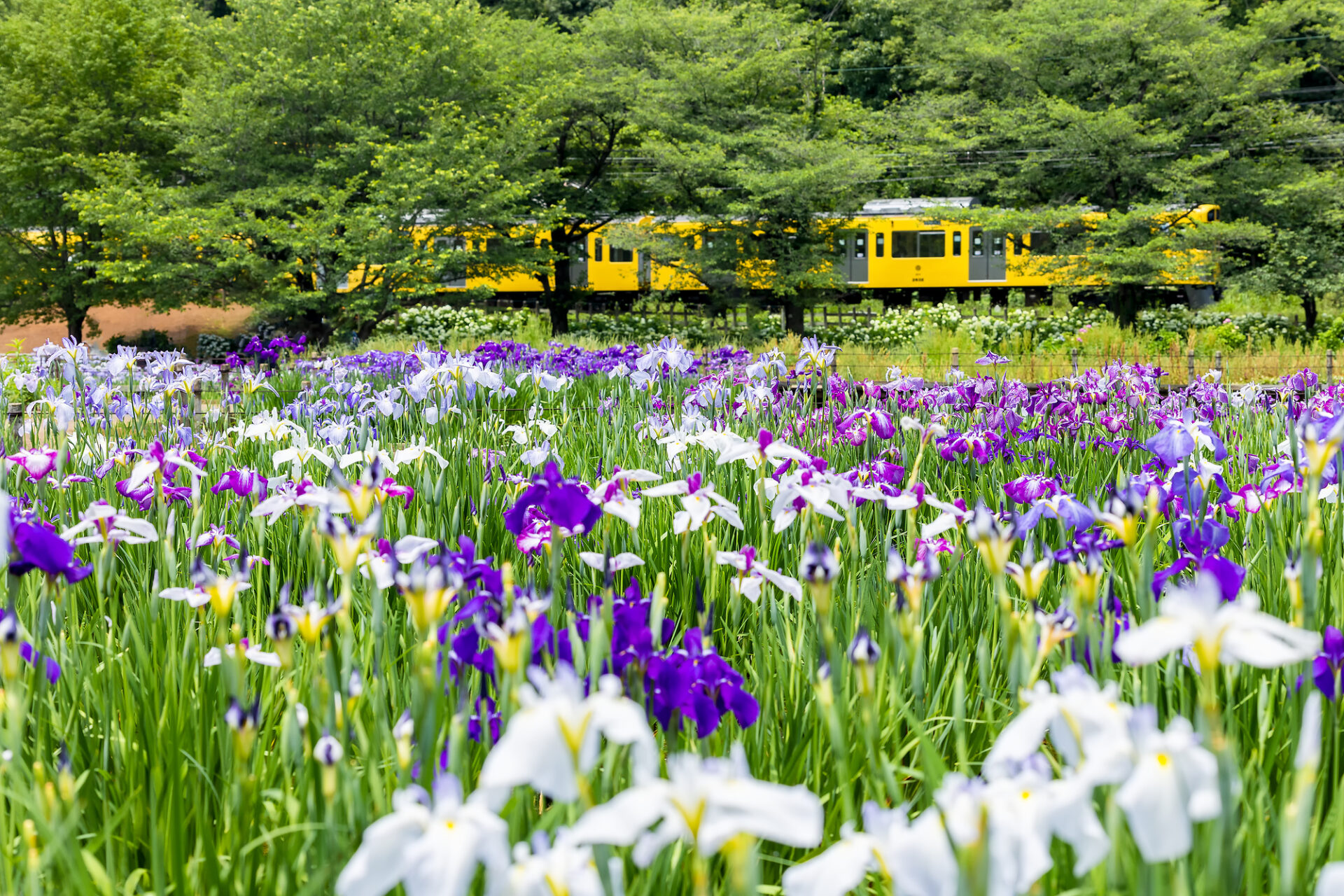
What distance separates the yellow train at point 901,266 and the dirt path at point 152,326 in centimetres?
653

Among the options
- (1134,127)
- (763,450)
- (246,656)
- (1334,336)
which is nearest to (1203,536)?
(763,450)

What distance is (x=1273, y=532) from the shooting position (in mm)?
2301

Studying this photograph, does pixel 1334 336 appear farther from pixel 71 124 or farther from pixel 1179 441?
pixel 71 124

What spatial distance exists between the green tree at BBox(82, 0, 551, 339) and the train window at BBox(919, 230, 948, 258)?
9.71 metres

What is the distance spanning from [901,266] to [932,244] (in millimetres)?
864

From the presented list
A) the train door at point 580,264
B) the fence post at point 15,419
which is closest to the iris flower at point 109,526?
the fence post at point 15,419

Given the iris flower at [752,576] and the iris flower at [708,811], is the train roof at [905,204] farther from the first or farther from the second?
the iris flower at [708,811]

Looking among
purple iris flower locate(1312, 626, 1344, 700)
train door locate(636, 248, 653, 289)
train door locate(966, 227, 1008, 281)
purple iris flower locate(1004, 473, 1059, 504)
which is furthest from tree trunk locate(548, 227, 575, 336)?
purple iris flower locate(1312, 626, 1344, 700)

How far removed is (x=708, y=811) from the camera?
2.21ft

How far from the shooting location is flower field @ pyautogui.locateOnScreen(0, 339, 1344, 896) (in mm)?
710

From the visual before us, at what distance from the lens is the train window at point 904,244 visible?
2316cm

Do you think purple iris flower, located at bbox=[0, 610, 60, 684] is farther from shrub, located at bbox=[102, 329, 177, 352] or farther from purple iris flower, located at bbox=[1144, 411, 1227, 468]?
shrub, located at bbox=[102, 329, 177, 352]

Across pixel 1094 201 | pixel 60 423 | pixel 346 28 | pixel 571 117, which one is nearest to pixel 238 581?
pixel 60 423

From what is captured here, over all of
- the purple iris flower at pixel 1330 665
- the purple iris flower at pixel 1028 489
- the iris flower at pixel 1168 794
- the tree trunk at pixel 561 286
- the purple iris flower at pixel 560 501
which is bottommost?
the purple iris flower at pixel 1330 665
